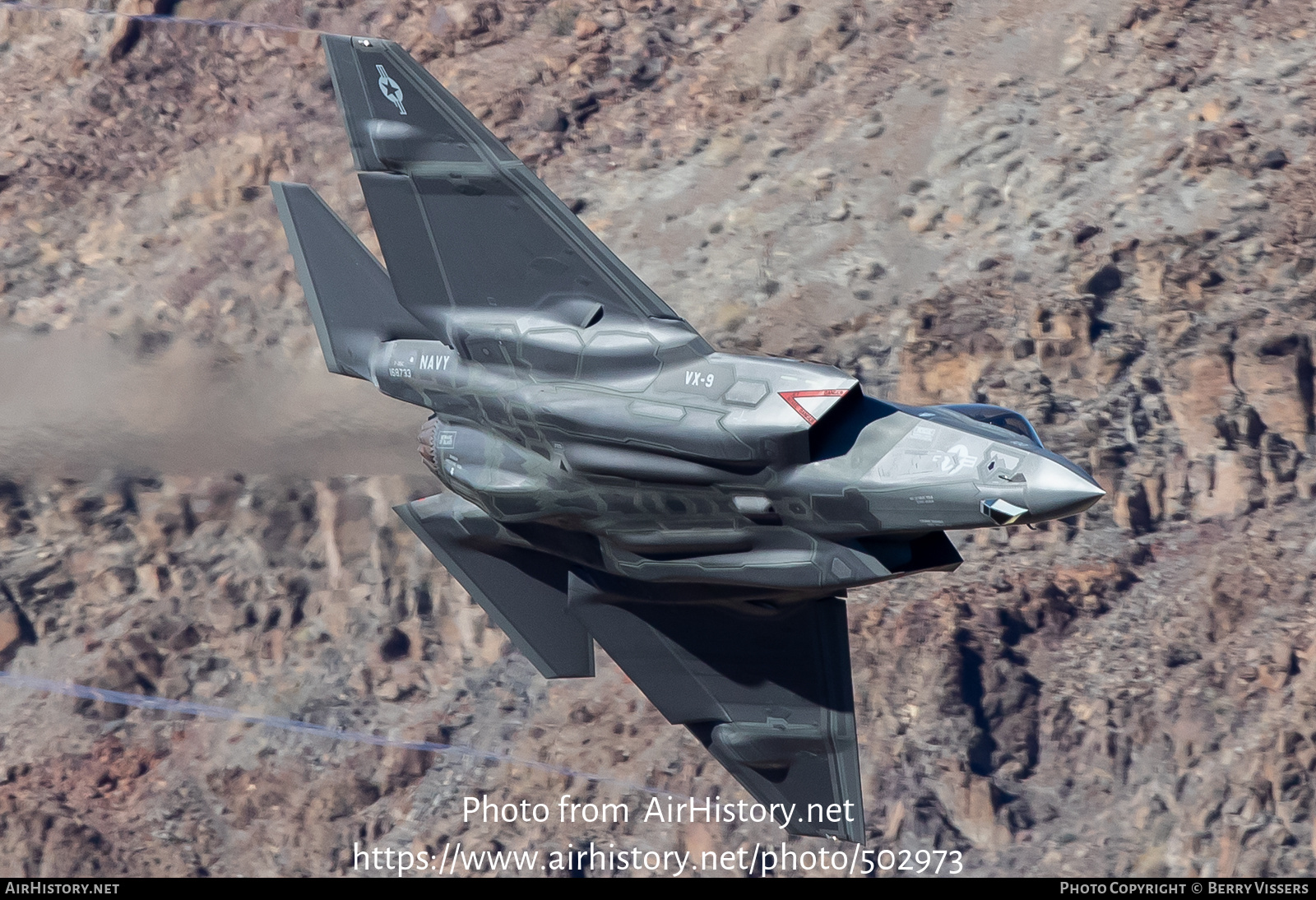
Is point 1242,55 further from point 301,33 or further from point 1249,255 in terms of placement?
point 301,33

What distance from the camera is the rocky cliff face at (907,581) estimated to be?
29.5 m

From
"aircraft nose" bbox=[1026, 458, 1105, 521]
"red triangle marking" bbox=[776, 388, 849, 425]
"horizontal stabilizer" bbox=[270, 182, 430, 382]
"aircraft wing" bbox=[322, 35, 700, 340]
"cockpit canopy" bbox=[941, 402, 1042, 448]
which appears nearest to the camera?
"aircraft nose" bbox=[1026, 458, 1105, 521]

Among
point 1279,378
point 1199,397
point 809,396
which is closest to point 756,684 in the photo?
point 809,396

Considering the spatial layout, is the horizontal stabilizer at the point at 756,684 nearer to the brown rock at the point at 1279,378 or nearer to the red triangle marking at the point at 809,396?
the red triangle marking at the point at 809,396

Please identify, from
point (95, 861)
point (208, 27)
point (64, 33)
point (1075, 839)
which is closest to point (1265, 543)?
point (1075, 839)

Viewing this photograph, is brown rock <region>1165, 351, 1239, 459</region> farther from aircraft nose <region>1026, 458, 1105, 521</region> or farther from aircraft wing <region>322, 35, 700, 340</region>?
aircraft wing <region>322, 35, 700, 340</region>

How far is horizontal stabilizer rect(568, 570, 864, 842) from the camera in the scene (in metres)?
18.9

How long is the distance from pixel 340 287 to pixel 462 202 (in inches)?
132

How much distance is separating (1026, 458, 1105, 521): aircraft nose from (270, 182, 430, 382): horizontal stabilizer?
26.0 feet

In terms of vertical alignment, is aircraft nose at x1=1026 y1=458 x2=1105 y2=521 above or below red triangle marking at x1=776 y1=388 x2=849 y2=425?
below

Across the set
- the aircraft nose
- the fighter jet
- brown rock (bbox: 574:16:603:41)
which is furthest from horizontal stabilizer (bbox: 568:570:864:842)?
brown rock (bbox: 574:16:603:41)

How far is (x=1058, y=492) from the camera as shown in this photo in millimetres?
13961

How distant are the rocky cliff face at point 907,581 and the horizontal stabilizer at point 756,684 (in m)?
10.4

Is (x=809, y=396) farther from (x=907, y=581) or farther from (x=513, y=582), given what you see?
(x=907, y=581)
